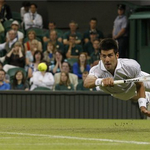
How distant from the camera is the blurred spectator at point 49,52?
695 inches

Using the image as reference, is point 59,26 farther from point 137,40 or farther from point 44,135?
point 44,135

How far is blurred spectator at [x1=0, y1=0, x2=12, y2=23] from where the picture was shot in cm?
1919

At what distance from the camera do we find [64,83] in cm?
1620

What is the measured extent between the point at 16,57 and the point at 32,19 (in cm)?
222

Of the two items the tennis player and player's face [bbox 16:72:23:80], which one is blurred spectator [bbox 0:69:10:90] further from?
the tennis player

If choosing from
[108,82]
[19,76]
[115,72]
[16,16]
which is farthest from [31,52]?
[108,82]

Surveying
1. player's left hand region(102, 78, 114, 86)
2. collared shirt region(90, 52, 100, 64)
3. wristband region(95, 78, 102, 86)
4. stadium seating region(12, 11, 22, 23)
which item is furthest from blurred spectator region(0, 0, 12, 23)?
player's left hand region(102, 78, 114, 86)

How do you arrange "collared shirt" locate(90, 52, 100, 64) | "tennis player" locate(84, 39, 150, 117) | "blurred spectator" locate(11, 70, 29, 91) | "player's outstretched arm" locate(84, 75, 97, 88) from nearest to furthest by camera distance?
"tennis player" locate(84, 39, 150, 117) → "player's outstretched arm" locate(84, 75, 97, 88) → "blurred spectator" locate(11, 70, 29, 91) → "collared shirt" locate(90, 52, 100, 64)

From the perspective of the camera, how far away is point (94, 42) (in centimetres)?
1795

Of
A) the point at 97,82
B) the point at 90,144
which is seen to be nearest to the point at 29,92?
the point at 97,82

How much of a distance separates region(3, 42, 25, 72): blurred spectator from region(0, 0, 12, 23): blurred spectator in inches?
79.8

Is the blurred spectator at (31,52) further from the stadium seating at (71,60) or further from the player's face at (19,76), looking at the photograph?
the player's face at (19,76)

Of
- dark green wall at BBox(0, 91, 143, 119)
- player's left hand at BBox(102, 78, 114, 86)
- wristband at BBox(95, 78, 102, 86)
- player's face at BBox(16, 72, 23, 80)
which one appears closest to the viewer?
player's left hand at BBox(102, 78, 114, 86)

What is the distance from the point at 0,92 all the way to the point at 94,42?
363 centimetres
